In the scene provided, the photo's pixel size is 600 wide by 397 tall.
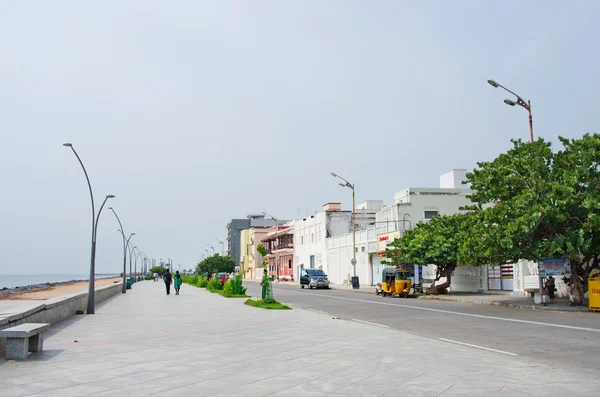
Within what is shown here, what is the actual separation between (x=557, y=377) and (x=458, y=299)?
2317cm

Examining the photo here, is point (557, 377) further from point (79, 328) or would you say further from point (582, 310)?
point (582, 310)

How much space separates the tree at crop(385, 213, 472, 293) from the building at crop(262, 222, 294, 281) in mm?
49642

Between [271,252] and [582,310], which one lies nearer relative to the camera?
[582,310]

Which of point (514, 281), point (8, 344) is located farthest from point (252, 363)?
point (514, 281)

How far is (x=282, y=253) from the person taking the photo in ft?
295

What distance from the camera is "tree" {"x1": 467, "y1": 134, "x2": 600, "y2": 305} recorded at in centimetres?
2130

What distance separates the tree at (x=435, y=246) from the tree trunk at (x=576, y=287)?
26.1 feet

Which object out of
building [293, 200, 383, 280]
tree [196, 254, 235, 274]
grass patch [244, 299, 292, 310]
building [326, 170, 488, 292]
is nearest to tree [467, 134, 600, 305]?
grass patch [244, 299, 292, 310]

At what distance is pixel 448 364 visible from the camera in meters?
9.50

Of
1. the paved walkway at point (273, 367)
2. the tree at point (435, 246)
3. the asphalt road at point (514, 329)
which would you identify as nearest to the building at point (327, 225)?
the tree at point (435, 246)

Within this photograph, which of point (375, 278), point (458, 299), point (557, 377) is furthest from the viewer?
point (375, 278)

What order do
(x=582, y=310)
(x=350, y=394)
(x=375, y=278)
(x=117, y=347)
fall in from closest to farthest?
(x=350, y=394) → (x=117, y=347) → (x=582, y=310) → (x=375, y=278)

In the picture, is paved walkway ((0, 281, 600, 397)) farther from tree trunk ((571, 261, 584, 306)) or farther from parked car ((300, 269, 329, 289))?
parked car ((300, 269, 329, 289))

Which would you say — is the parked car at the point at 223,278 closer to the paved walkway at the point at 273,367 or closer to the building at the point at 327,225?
the building at the point at 327,225
